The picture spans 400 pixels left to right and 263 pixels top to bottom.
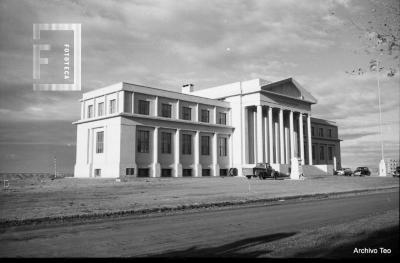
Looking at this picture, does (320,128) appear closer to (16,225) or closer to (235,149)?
(235,149)

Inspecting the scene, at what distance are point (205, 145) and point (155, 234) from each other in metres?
49.8

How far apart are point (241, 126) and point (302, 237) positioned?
180 ft

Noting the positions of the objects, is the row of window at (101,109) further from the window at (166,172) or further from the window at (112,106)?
the window at (166,172)

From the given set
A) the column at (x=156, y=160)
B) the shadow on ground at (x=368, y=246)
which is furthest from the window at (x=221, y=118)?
the shadow on ground at (x=368, y=246)

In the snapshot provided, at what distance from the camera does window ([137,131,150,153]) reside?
50.3m

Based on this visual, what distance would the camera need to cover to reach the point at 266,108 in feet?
212

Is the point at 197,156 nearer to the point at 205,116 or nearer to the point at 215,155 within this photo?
the point at 215,155


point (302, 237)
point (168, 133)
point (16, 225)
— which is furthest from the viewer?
point (168, 133)

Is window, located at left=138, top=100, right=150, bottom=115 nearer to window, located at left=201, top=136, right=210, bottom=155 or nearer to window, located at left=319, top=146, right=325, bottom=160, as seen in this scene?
window, located at left=201, top=136, right=210, bottom=155

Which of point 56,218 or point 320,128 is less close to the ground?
point 320,128

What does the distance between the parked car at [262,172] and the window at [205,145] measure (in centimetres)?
1057

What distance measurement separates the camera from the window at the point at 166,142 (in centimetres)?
5344

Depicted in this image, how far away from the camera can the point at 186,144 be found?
56.9 meters

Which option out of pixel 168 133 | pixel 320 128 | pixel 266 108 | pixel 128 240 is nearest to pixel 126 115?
pixel 168 133
